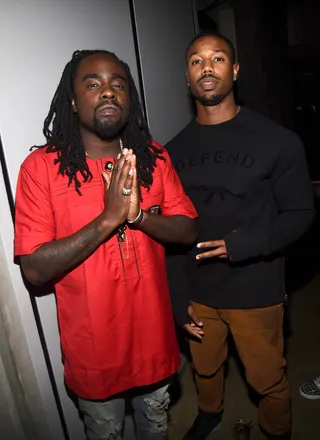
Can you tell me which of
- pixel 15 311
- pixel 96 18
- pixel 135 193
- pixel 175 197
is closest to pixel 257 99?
pixel 96 18

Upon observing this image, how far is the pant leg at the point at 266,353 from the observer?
79.5 inches

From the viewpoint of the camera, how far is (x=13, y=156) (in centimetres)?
163

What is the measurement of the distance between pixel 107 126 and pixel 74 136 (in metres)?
0.18

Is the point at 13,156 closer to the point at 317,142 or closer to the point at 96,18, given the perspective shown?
the point at 96,18

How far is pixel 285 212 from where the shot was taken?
75.7 inches

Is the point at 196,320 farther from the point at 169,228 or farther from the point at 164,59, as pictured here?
the point at 164,59

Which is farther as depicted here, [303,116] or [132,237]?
[303,116]

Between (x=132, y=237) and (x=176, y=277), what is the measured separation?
51 centimetres

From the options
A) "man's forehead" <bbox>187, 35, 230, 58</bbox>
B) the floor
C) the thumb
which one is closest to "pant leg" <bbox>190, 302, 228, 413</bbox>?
the floor

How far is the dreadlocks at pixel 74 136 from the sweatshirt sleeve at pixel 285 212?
53 cm

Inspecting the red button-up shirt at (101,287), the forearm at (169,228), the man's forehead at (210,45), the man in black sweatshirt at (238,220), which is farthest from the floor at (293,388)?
the man's forehead at (210,45)

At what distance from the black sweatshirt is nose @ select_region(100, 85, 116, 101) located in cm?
60

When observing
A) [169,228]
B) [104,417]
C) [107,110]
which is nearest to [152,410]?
[104,417]

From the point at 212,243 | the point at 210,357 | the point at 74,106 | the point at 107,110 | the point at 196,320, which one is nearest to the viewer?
the point at 107,110
